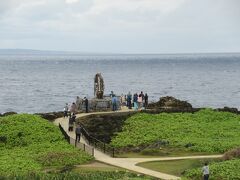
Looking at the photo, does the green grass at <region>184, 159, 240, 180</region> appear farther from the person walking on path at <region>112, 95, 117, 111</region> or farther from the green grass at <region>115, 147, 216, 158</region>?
the person walking on path at <region>112, 95, 117, 111</region>

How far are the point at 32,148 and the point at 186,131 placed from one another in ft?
46.3

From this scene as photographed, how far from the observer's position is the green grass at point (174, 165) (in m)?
32.8

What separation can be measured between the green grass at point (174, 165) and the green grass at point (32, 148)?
4.35 m

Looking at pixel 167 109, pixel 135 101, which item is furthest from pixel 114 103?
pixel 167 109

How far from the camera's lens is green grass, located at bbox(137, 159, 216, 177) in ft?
108

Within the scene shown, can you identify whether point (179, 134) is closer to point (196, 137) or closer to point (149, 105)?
point (196, 137)

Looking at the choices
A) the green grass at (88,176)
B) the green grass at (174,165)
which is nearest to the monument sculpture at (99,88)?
the green grass at (174,165)

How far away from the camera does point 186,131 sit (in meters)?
45.5

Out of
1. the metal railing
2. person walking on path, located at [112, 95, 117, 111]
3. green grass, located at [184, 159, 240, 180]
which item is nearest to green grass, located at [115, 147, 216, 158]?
the metal railing

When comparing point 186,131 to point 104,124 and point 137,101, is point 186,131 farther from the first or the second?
point 137,101

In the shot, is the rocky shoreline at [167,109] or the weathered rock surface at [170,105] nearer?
the rocky shoreline at [167,109]

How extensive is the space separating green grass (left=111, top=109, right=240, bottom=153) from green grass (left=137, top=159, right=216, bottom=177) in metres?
4.18

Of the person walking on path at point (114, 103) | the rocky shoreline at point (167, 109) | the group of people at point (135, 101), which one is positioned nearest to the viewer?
the rocky shoreline at point (167, 109)

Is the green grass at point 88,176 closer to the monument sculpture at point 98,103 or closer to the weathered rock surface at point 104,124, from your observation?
the weathered rock surface at point 104,124
